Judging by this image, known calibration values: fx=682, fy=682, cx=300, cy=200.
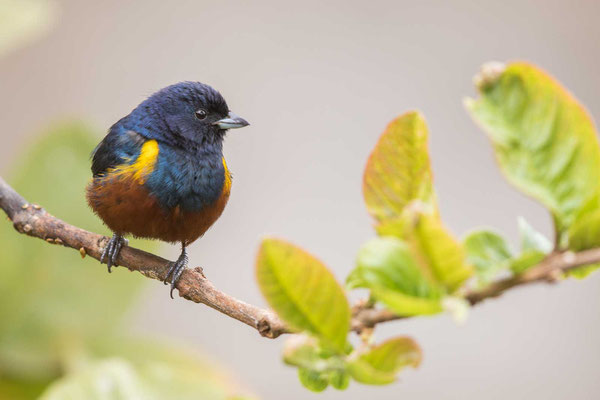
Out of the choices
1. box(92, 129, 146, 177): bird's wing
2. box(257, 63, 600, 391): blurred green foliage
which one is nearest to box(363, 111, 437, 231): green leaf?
box(257, 63, 600, 391): blurred green foliage

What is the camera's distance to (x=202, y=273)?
3.69ft

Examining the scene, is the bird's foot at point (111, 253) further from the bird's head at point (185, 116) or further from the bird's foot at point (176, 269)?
the bird's head at point (185, 116)

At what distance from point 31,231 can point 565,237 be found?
928 mm

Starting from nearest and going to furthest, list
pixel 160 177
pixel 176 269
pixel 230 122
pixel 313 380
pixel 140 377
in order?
pixel 313 380 < pixel 140 377 < pixel 176 269 < pixel 160 177 < pixel 230 122

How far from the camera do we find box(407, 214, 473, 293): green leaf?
1.44 ft

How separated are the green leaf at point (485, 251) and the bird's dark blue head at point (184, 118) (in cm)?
117

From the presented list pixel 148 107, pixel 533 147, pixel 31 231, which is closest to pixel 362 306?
pixel 533 147

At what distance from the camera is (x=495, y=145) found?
0.48 meters

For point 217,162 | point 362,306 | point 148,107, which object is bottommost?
point 362,306

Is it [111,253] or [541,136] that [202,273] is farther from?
[541,136]

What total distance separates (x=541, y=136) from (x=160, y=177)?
109 centimetres

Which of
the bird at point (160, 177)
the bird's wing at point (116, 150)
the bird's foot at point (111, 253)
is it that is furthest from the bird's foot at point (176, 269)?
the bird's wing at point (116, 150)

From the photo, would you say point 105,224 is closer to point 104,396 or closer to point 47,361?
point 47,361

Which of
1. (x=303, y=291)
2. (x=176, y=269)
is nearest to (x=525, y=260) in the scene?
(x=303, y=291)
